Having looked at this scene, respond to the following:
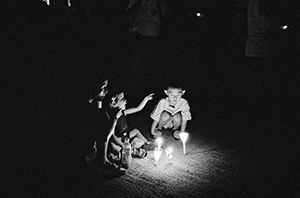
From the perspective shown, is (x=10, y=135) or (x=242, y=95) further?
(x=242, y=95)

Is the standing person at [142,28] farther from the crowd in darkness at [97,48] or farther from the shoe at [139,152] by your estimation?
the shoe at [139,152]

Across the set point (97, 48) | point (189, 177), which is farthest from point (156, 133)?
point (97, 48)

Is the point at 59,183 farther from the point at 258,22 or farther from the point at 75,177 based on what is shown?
the point at 258,22

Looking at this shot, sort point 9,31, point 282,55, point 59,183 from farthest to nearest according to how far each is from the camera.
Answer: point 9,31 < point 282,55 < point 59,183

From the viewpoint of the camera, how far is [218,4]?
34.5 feet

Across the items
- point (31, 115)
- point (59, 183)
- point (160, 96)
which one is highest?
point (160, 96)

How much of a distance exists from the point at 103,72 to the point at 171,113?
3.38 metres

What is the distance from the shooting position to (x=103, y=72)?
8750 millimetres

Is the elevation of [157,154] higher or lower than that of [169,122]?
lower

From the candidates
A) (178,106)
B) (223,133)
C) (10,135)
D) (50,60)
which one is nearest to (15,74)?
(50,60)

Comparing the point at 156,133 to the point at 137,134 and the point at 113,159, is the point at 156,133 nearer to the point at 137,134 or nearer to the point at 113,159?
the point at 137,134

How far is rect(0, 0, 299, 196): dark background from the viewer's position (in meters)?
5.74

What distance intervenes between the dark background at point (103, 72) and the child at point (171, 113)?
0.80m

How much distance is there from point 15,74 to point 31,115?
→ 242cm
